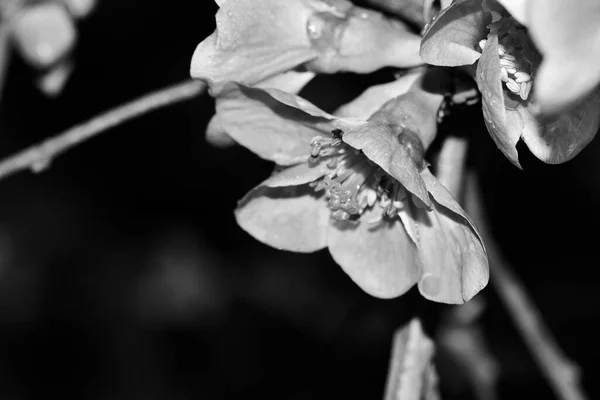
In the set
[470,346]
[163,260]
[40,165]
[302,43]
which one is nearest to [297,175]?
[302,43]

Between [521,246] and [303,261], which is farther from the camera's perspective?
[303,261]

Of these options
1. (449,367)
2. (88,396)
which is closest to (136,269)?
(88,396)

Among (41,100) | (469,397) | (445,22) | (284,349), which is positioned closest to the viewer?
(445,22)

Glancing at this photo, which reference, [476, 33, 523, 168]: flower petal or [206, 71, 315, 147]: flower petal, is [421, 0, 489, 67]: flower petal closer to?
[476, 33, 523, 168]: flower petal

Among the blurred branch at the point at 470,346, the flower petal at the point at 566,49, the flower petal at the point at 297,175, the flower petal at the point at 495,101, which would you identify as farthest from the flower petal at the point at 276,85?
the blurred branch at the point at 470,346

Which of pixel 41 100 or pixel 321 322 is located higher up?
pixel 41 100

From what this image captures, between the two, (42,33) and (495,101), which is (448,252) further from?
(42,33)

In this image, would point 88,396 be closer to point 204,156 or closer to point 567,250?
point 204,156

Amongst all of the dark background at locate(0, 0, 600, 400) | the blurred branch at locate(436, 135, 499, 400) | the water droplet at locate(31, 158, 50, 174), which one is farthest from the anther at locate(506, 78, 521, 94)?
the dark background at locate(0, 0, 600, 400)
